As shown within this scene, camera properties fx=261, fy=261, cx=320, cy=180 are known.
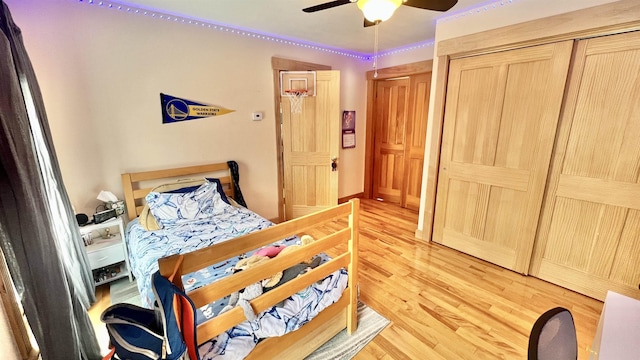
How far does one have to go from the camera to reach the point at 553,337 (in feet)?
2.47

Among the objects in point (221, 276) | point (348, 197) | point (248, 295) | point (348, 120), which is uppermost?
point (348, 120)

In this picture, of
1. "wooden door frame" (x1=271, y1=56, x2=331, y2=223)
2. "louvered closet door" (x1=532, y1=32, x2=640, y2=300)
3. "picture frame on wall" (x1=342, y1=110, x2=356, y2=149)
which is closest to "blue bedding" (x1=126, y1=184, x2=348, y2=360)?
"wooden door frame" (x1=271, y1=56, x2=331, y2=223)

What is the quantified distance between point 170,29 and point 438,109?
2.87m

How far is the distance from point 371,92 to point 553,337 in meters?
4.14

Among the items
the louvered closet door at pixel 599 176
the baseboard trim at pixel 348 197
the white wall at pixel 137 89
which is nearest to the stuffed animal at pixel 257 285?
the white wall at pixel 137 89

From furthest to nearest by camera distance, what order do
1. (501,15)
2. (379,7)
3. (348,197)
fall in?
(348,197) < (501,15) < (379,7)

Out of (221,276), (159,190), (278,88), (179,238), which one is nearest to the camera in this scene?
(221,276)

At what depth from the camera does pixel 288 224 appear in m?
1.39

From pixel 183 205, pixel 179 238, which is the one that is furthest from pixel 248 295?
pixel 183 205

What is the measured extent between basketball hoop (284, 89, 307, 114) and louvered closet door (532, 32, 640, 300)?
8.69 ft

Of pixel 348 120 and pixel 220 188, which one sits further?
pixel 348 120

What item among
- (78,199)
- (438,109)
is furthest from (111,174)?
(438,109)

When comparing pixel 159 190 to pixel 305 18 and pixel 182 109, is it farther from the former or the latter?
pixel 305 18

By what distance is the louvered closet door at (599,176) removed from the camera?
1921mm
